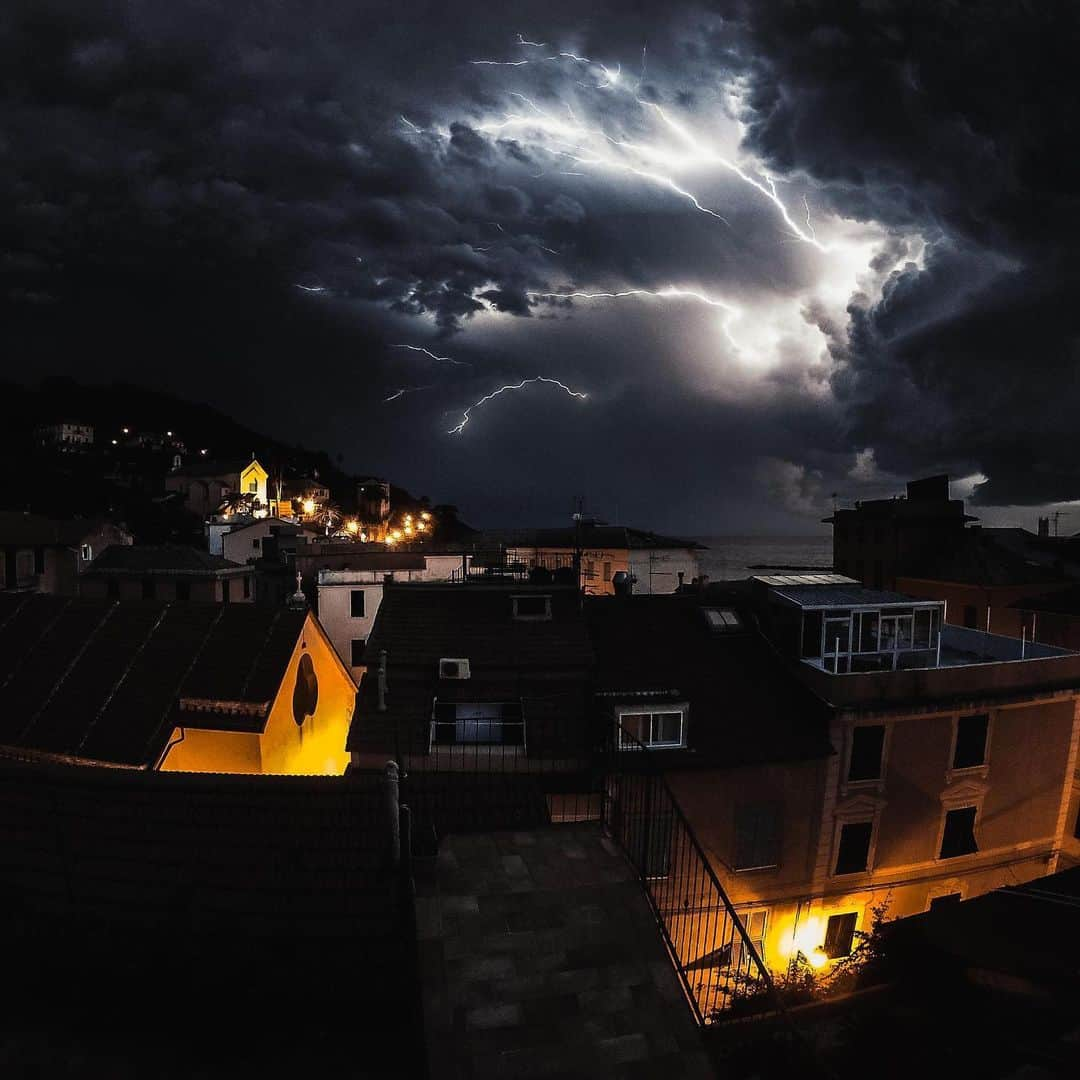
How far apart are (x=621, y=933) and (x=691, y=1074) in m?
1.11

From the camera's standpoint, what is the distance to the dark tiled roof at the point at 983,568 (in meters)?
33.4

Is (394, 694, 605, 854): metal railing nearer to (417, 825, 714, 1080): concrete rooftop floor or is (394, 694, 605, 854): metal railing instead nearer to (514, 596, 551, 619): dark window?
(514, 596, 551, 619): dark window

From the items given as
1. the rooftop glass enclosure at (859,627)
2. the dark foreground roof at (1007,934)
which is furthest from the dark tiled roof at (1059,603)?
the dark foreground roof at (1007,934)

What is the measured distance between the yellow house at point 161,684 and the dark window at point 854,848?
529 inches

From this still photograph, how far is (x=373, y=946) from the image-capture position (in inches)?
209

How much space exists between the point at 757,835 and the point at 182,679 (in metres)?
13.6

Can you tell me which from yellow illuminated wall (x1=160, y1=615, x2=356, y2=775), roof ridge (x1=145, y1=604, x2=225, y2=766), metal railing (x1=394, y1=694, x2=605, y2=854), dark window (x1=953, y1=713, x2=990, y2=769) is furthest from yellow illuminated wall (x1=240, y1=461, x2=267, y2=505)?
dark window (x1=953, y1=713, x2=990, y2=769)

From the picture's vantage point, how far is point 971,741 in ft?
49.2

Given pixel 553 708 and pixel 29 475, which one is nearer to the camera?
pixel 553 708

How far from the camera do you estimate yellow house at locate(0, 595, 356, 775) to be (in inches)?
523

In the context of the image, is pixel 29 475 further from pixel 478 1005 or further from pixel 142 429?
pixel 478 1005

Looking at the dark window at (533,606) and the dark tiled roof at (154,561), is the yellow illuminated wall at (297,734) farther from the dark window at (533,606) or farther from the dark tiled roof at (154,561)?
the dark tiled roof at (154,561)

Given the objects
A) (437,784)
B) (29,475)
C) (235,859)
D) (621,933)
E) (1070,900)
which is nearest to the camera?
(621,933)

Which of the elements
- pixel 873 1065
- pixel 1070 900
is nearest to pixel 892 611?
pixel 1070 900
